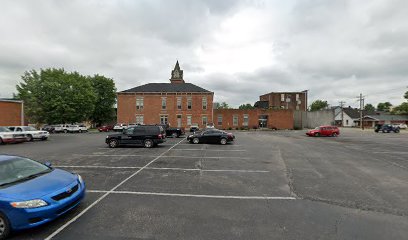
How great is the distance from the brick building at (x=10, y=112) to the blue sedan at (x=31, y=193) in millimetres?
30729

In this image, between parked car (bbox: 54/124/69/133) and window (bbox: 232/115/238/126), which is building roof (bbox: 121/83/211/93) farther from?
parked car (bbox: 54/124/69/133)

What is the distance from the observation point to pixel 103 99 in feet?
211

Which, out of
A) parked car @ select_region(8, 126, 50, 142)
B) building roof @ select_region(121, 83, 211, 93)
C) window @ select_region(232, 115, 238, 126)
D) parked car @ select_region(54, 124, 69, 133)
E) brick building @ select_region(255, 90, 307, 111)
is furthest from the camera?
brick building @ select_region(255, 90, 307, 111)

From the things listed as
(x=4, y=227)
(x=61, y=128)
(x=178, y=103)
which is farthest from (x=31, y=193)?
(x=178, y=103)

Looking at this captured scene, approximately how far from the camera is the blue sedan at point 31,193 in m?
4.34

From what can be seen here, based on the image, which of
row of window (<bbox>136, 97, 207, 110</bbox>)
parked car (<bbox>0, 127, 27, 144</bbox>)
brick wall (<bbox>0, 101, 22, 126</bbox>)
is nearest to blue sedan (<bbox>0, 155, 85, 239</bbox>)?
parked car (<bbox>0, 127, 27, 144</bbox>)

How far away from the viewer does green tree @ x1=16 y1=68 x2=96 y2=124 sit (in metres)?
45.9

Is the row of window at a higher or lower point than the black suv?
higher

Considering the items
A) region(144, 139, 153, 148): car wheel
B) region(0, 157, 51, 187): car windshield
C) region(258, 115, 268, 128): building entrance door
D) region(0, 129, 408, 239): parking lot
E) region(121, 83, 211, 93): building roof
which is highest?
region(121, 83, 211, 93): building roof

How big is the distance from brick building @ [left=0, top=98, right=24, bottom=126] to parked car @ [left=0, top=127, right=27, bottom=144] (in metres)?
9.70

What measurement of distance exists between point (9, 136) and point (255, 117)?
1760 inches

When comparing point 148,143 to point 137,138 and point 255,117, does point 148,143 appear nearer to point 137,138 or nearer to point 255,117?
point 137,138

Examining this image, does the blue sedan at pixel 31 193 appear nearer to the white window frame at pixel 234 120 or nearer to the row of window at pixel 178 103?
the row of window at pixel 178 103

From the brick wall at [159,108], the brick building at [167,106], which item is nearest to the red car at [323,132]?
the brick building at [167,106]
